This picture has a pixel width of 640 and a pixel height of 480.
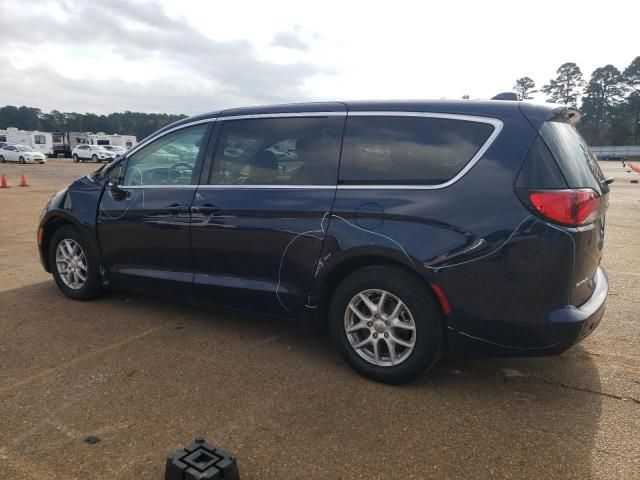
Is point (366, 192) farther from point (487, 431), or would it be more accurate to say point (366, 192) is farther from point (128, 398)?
point (128, 398)

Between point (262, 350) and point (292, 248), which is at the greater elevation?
point (292, 248)

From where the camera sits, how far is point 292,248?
11.6ft

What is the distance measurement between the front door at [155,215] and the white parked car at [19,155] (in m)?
40.8

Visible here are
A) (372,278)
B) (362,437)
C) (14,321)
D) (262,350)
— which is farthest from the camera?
(14,321)

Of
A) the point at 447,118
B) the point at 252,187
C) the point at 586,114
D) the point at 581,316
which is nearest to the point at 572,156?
the point at 447,118

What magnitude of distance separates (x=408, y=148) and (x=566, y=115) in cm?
103

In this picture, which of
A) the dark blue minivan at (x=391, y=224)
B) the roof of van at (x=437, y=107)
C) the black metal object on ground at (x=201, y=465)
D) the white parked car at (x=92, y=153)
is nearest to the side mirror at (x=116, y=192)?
the dark blue minivan at (x=391, y=224)

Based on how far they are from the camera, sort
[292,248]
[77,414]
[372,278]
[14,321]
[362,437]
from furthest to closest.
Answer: [14,321], [292,248], [372,278], [77,414], [362,437]

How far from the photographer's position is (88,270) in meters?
4.82

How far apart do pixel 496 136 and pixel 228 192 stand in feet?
6.34

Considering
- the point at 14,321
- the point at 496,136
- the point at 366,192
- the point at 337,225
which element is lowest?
the point at 14,321

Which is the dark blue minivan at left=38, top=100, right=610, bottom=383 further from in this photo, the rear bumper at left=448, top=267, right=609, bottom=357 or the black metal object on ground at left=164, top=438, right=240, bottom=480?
the black metal object on ground at left=164, top=438, right=240, bottom=480

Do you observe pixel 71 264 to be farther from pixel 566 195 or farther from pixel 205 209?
pixel 566 195

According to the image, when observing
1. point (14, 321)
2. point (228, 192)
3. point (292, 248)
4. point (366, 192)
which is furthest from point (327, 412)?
point (14, 321)
